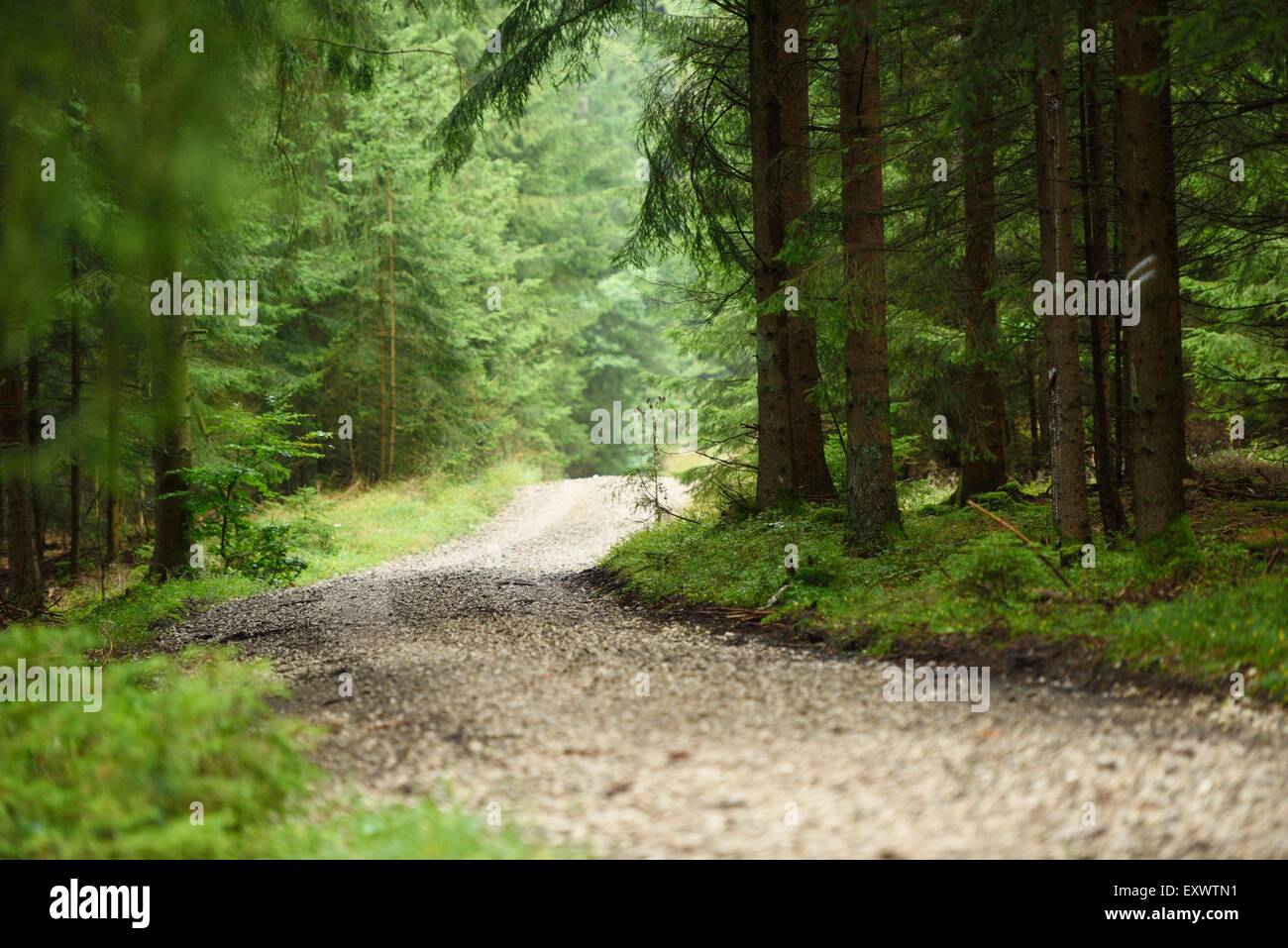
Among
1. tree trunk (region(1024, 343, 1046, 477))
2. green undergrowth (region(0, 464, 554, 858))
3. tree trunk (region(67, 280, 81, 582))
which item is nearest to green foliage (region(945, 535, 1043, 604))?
green undergrowth (region(0, 464, 554, 858))

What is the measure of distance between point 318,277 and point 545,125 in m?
14.8

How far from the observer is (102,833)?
372 cm

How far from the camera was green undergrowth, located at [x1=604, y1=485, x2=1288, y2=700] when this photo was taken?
547 centimetres

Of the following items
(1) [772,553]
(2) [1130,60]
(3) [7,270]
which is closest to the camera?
(2) [1130,60]

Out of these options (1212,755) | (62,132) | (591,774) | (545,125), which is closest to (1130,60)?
(1212,755)

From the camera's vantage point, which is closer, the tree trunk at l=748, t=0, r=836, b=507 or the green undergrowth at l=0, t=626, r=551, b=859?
the green undergrowth at l=0, t=626, r=551, b=859

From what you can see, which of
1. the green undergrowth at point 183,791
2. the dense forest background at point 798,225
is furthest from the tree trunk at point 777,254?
the green undergrowth at point 183,791

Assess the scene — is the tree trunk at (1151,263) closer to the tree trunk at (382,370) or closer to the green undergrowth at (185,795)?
the green undergrowth at (185,795)

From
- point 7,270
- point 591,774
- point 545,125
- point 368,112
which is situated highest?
point 545,125

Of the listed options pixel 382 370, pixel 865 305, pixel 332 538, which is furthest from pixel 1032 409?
pixel 382 370

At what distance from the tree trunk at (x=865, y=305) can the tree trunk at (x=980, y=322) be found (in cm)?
102

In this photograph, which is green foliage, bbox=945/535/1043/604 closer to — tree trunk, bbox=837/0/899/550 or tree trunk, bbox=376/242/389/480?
tree trunk, bbox=837/0/899/550

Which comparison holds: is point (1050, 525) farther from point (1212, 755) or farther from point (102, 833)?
point (102, 833)

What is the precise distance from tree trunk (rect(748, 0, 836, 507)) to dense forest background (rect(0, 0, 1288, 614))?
4 cm
